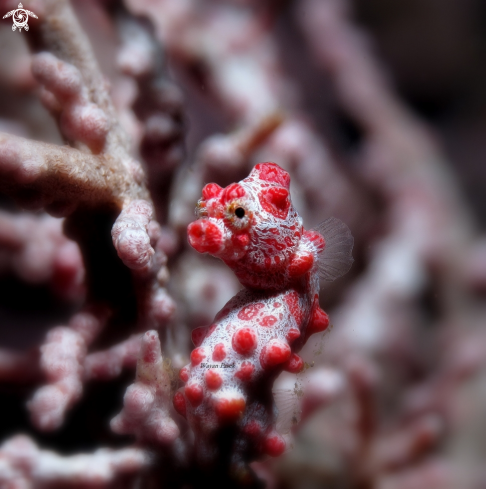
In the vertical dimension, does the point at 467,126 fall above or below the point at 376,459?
above

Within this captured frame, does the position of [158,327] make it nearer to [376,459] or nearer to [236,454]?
[236,454]

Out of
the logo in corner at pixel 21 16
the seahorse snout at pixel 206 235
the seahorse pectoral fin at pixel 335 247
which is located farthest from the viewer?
the logo in corner at pixel 21 16

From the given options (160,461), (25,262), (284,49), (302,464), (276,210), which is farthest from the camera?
(284,49)

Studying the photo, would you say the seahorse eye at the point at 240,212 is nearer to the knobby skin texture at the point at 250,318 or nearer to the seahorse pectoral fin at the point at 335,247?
the knobby skin texture at the point at 250,318

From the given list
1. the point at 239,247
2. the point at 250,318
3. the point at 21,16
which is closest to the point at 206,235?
the point at 239,247

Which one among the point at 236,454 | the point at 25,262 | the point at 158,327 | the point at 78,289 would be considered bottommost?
the point at 236,454

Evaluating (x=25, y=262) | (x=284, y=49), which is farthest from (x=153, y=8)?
(x=25, y=262)

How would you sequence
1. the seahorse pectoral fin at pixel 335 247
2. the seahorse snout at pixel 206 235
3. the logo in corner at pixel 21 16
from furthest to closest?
1. the logo in corner at pixel 21 16
2. the seahorse pectoral fin at pixel 335 247
3. the seahorse snout at pixel 206 235

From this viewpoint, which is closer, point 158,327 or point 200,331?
point 200,331

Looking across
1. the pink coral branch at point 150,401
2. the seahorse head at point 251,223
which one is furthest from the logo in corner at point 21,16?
the pink coral branch at point 150,401
